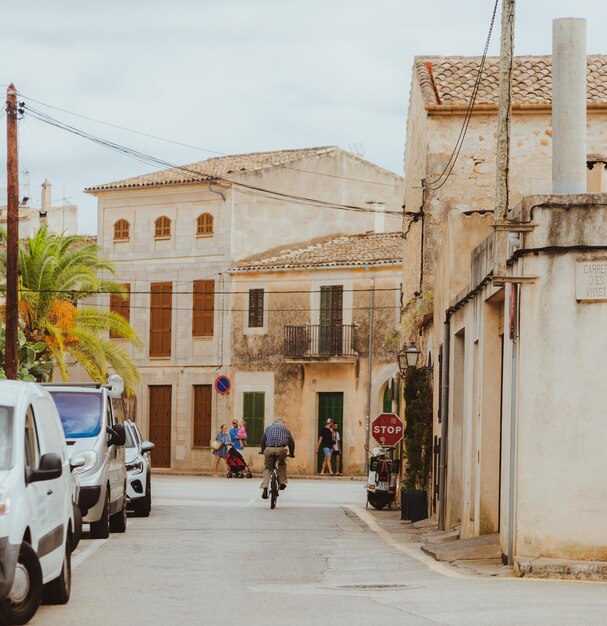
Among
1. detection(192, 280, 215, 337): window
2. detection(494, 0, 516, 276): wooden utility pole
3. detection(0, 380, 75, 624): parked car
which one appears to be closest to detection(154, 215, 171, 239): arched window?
detection(192, 280, 215, 337): window

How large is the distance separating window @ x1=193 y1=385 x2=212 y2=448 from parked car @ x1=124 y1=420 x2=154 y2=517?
3004 centimetres

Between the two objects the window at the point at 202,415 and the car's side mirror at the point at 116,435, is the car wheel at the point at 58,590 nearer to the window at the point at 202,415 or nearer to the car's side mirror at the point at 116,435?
the car's side mirror at the point at 116,435

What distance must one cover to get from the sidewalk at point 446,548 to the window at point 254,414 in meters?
29.0

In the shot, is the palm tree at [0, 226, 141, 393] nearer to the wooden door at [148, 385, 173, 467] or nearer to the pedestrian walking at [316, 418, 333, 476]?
the pedestrian walking at [316, 418, 333, 476]

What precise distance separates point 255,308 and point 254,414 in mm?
3813

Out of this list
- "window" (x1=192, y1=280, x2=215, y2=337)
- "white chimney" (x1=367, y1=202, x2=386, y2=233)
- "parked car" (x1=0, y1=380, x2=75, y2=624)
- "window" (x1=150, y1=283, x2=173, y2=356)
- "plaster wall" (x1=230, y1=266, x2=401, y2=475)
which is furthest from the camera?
"white chimney" (x1=367, y1=202, x2=386, y2=233)

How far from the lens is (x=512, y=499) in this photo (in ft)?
51.4

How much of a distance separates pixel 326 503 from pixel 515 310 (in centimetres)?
1572

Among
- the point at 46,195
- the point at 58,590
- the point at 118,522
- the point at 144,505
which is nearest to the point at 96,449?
the point at 118,522

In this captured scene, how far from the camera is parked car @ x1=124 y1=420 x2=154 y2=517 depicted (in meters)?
23.6

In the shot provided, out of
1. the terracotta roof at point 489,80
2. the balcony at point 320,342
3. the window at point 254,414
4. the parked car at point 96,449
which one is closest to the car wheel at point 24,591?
the parked car at point 96,449

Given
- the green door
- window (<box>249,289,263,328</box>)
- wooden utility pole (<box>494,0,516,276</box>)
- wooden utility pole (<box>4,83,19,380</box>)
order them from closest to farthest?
wooden utility pole (<box>494,0,516,276</box>)
wooden utility pole (<box>4,83,19,380</box>)
the green door
window (<box>249,289,263,328</box>)

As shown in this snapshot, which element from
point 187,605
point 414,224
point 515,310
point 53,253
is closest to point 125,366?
point 53,253

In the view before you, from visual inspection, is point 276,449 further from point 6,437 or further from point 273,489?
point 6,437
